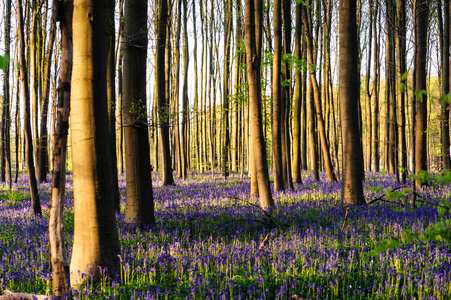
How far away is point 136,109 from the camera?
21.3ft

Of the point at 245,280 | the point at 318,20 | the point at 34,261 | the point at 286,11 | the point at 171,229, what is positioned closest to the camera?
the point at 245,280

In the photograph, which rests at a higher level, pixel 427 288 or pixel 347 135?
pixel 347 135

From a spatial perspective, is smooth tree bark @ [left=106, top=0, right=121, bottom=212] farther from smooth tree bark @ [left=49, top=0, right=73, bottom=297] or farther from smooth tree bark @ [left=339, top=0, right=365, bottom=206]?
smooth tree bark @ [left=339, top=0, right=365, bottom=206]

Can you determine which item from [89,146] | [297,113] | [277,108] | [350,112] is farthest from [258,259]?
[297,113]

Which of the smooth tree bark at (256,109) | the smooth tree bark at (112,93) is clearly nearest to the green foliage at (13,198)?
the smooth tree bark at (112,93)

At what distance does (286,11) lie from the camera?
12391 millimetres

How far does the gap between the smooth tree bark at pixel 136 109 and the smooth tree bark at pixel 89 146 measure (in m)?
2.46

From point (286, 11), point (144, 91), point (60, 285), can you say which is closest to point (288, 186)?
point (286, 11)

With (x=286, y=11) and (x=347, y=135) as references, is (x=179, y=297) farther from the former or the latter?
(x=286, y=11)

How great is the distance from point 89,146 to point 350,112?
622 centimetres

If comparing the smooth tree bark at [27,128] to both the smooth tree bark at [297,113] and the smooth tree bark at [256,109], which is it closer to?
the smooth tree bark at [256,109]

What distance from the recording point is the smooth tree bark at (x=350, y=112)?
8203 mm

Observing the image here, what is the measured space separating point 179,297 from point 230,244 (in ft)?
6.35

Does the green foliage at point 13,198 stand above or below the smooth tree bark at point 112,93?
below
